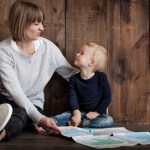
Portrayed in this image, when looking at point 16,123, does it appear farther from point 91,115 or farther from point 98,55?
point 98,55

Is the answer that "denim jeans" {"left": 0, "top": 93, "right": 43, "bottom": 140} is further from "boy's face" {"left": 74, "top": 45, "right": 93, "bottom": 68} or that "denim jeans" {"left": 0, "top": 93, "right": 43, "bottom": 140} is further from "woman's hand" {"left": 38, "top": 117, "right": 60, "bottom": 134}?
"boy's face" {"left": 74, "top": 45, "right": 93, "bottom": 68}

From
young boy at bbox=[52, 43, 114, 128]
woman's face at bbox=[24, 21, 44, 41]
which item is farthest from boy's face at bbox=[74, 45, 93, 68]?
woman's face at bbox=[24, 21, 44, 41]

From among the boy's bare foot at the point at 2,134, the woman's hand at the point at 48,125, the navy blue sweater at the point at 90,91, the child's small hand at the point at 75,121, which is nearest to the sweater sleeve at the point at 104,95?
the navy blue sweater at the point at 90,91

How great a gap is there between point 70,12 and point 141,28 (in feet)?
1.17

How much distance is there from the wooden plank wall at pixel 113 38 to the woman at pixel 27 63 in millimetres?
85

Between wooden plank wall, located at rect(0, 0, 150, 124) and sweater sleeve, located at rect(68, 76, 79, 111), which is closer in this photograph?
sweater sleeve, located at rect(68, 76, 79, 111)

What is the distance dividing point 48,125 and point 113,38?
625 mm

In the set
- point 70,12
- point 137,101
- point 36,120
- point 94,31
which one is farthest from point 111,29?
point 36,120

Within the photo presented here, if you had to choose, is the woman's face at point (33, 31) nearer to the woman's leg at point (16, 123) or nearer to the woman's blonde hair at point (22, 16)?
the woman's blonde hair at point (22, 16)

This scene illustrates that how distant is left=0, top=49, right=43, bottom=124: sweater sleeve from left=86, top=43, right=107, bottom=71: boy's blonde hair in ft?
1.21

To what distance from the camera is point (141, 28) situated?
189 cm

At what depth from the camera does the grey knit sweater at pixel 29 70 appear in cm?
164

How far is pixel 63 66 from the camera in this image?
1.83m

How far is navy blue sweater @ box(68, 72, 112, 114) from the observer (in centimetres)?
179
